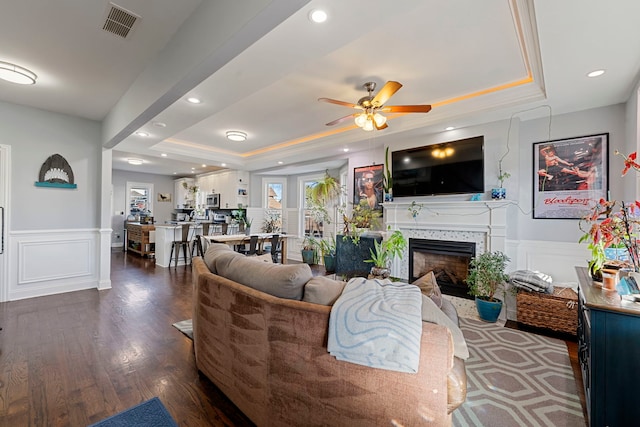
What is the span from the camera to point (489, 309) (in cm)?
325

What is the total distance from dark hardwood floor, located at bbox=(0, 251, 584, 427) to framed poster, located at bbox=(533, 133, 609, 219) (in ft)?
4.76

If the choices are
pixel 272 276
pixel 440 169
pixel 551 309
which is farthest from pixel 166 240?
pixel 551 309

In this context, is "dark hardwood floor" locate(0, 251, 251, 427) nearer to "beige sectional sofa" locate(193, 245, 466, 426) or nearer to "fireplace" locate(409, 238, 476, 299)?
"beige sectional sofa" locate(193, 245, 466, 426)

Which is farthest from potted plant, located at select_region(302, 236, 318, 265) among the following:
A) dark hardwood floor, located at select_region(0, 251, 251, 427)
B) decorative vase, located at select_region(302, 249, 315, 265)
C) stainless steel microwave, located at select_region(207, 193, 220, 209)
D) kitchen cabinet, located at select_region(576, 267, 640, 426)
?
kitchen cabinet, located at select_region(576, 267, 640, 426)

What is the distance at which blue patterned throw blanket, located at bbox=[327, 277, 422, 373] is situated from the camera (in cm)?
112

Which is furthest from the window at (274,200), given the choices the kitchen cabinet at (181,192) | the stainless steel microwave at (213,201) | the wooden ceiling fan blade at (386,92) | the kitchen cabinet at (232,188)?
the wooden ceiling fan blade at (386,92)

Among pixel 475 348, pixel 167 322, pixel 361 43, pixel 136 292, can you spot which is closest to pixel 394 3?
pixel 361 43

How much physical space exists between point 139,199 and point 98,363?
323 inches

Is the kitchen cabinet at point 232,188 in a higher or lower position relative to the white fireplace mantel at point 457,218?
higher

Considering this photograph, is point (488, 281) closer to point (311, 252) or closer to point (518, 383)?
point (518, 383)

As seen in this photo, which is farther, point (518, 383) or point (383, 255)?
point (383, 255)

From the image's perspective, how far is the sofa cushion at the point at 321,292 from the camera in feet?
4.59

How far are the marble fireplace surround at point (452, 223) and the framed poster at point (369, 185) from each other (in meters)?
0.56

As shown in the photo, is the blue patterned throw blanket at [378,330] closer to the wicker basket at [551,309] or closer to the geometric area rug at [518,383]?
the geometric area rug at [518,383]
